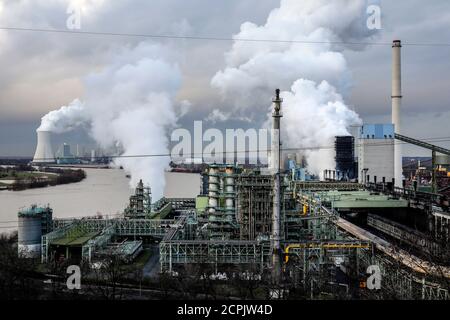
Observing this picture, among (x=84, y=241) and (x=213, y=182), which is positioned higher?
(x=213, y=182)

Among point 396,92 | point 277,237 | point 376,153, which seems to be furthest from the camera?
point 376,153

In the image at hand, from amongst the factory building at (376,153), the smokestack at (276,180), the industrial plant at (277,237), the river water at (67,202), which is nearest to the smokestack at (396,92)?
the factory building at (376,153)

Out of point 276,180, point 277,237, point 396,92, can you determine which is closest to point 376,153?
point 396,92

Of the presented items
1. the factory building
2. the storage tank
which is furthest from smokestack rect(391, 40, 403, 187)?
the storage tank

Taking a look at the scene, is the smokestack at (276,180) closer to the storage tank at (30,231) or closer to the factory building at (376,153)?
the storage tank at (30,231)

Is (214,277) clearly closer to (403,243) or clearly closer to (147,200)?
(403,243)

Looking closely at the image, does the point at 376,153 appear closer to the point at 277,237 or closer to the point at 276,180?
the point at 276,180
